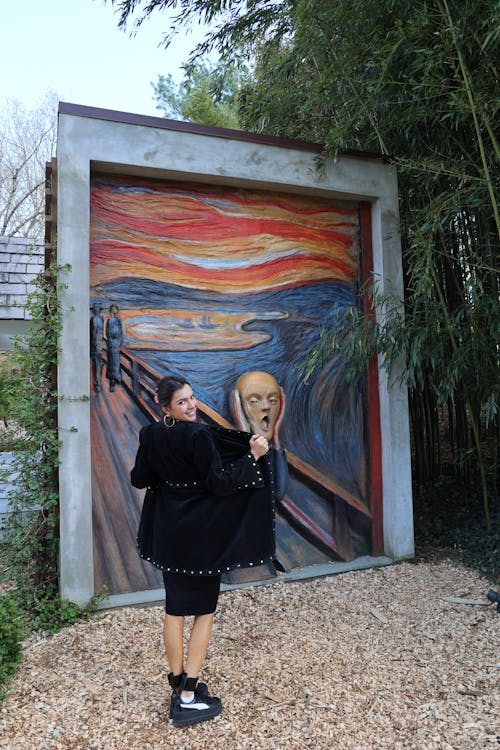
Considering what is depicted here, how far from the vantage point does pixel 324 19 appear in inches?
138

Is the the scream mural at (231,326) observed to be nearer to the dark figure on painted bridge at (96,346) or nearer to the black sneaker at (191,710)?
the dark figure on painted bridge at (96,346)

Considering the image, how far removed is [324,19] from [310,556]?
3.49 metres

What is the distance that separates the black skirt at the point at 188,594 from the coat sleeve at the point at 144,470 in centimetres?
36

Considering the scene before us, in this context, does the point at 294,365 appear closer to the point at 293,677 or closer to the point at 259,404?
the point at 259,404

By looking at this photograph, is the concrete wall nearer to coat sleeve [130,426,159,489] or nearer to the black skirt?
coat sleeve [130,426,159,489]

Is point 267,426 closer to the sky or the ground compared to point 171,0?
closer to the ground

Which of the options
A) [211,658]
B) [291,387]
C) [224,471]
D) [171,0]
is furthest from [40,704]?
[171,0]

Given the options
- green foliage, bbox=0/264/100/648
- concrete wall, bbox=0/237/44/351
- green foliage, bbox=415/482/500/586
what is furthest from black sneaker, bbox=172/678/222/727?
concrete wall, bbox=0/237/44/351

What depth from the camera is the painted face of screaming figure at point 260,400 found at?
12.5ft

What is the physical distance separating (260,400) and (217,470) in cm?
177

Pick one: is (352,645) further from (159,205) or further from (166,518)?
(159,205)

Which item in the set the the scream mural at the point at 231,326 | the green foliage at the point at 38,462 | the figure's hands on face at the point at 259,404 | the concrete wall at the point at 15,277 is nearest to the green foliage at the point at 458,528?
the the scream mural at the point at 231,326

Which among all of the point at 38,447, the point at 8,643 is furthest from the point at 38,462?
the point at 8,643

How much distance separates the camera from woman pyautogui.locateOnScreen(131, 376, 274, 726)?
2119 millimetres
